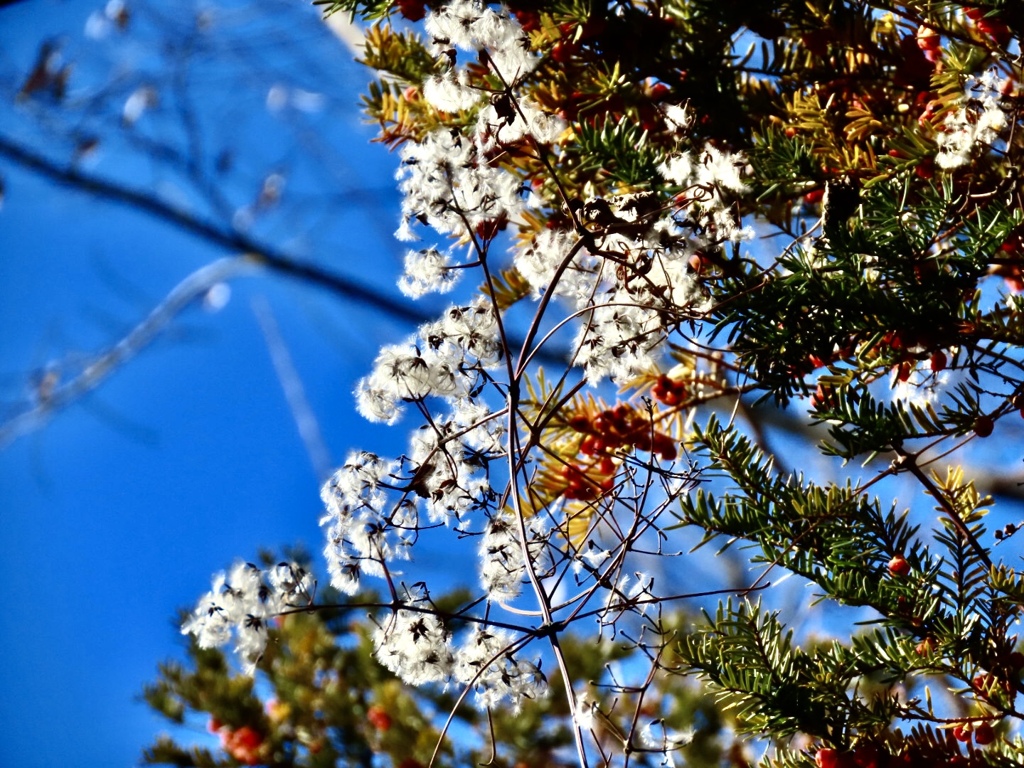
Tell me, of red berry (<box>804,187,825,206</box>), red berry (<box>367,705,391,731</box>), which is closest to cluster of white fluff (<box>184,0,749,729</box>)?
red berry (<box>804,187,825,206</box>)

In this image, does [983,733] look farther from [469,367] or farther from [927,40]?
[927,40]

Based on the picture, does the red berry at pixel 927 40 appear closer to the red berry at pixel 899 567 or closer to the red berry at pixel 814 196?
the red berry at pixel 814 196

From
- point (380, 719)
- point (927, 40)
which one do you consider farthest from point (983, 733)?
point (380, 719)

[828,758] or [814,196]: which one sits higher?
[814,196]

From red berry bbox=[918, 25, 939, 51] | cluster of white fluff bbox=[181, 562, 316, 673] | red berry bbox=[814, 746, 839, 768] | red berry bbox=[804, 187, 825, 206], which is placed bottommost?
red berry bbox=[814, 746, 839, 768]

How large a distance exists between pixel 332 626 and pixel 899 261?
1.62 meters

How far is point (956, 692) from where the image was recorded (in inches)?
20.9

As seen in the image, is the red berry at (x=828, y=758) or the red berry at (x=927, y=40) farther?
the red berry at (x=927, y=40)

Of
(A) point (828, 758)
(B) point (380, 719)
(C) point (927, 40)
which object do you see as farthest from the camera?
(B) point (380, 719)

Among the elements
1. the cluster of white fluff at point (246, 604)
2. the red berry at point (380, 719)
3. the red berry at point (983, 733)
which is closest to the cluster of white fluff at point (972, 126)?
the red berry at point (983, 733)

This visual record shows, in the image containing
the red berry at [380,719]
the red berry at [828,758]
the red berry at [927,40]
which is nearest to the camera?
the red berry at [828,758]

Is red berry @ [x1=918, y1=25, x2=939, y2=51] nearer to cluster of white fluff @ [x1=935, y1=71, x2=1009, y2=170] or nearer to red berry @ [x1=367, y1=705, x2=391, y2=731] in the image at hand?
cluster of white fluff @ [x1=935, y1=71, x2=1009, y2=170]

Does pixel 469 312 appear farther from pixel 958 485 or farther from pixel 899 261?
pixel 958 485

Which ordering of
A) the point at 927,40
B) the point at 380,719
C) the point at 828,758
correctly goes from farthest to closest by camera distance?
the point at 380,719 → the point at 927,40 → the point at 828,758
